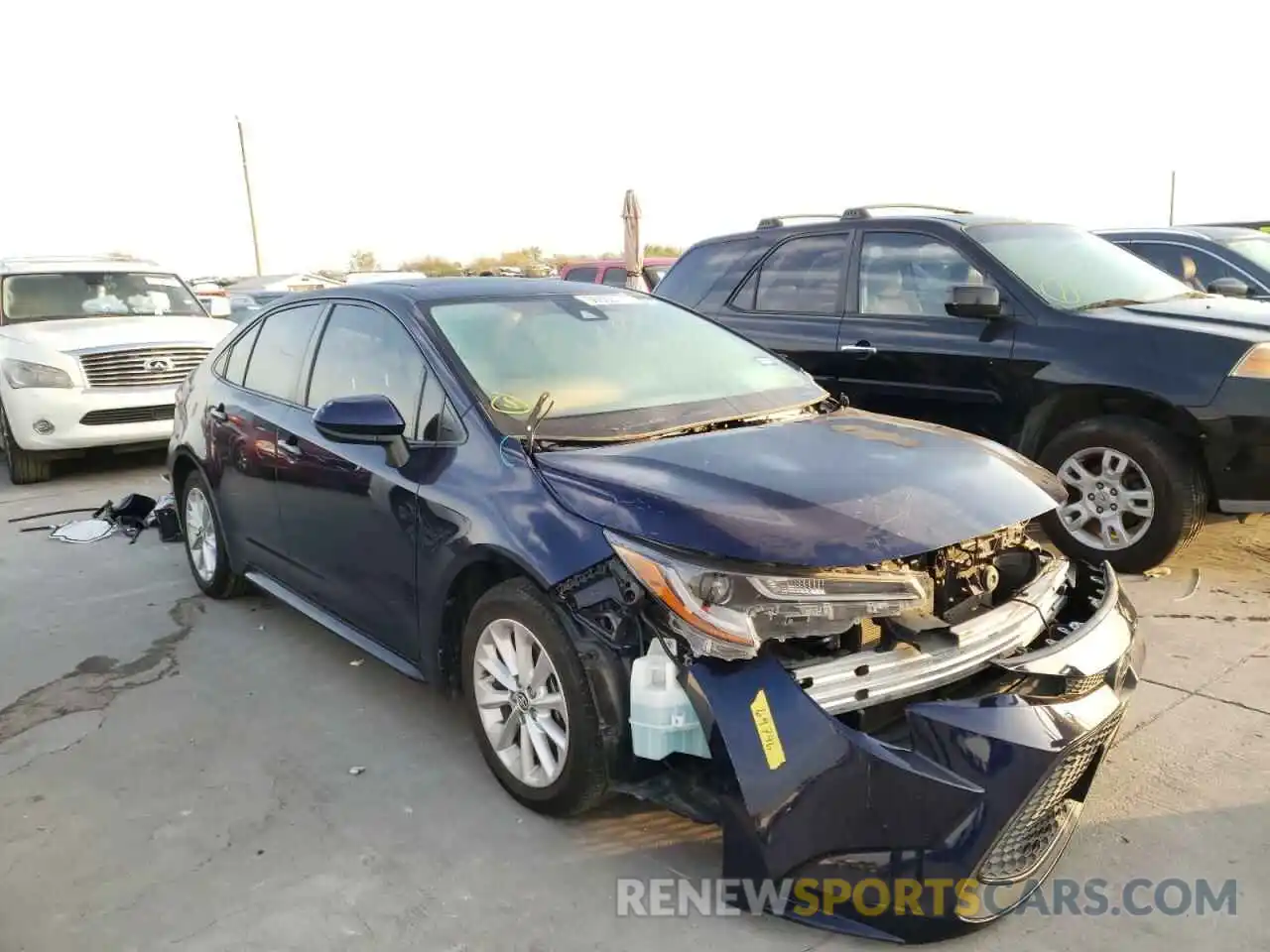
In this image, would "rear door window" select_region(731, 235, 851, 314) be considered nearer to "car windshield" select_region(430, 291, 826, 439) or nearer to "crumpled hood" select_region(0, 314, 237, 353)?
"car windshield" select_region(430, 291, 826, 439)

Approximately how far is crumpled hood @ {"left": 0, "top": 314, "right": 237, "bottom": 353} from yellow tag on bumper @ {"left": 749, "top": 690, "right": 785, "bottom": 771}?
7.72m

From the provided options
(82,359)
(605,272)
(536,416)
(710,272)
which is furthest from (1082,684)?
(605,272)

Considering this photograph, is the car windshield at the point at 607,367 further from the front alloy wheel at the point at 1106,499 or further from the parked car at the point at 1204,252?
the parked car at the point at 1204,252

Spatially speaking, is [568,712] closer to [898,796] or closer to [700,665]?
[700,665]

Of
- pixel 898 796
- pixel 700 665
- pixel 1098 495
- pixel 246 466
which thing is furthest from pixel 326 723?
pixel 1098 495

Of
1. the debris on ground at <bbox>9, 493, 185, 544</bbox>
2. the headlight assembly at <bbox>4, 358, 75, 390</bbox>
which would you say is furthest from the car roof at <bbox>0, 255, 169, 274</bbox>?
the debris on ground at <bbox>9, 493, 185, 544</bbox>

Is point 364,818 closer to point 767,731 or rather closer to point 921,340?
point 767,731

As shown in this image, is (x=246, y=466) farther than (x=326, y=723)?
Yes

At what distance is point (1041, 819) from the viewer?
246cm

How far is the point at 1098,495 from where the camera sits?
5031 millimetres

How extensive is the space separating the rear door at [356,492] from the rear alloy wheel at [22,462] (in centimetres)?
555

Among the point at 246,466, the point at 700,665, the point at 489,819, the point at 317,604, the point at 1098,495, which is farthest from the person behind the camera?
the point at 1098,495

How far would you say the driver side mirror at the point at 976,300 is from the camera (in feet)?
16.8

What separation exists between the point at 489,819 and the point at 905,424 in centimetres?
196
